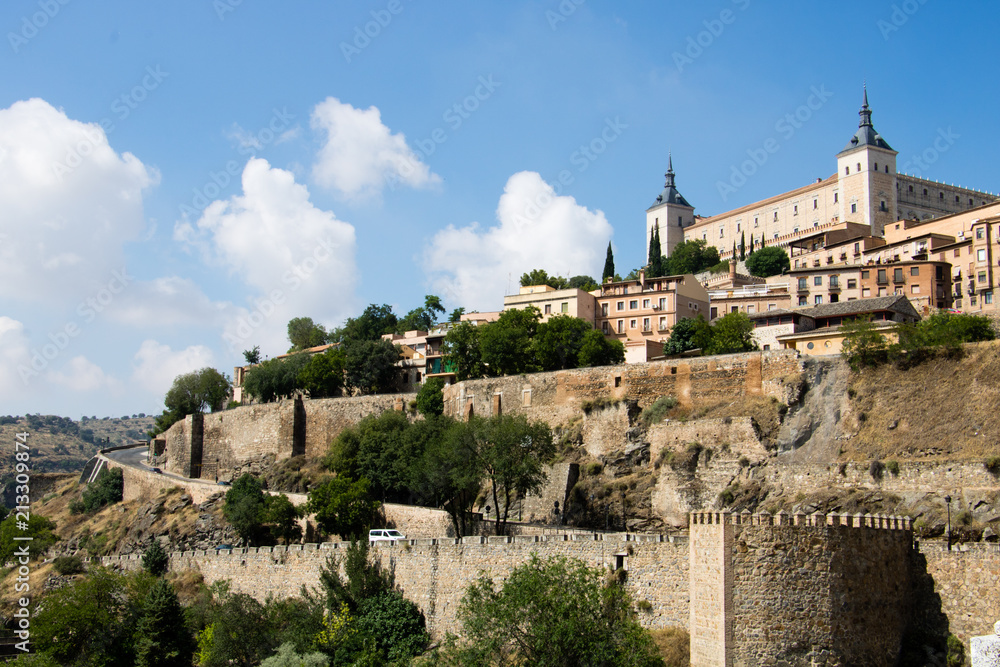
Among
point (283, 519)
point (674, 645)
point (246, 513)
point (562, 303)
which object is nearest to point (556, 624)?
point (674, 645)

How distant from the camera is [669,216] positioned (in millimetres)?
134375

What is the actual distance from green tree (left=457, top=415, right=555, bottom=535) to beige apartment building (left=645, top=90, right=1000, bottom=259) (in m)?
65.3

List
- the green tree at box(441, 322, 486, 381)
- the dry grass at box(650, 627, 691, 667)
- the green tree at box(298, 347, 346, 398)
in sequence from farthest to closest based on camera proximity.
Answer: the green tree at box(298, 347, 346, 398)
the green tree at box(441, 322, 486, 381)
the dry grass at box(650, 627, 691, 667)

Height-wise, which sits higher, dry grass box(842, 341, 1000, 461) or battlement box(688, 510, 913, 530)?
dry grass box(842, 341, 1000, 461)

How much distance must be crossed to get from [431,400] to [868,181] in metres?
61.3

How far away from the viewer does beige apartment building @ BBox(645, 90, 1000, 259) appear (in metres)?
105

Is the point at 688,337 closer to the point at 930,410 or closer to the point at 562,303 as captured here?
the point at 562,303

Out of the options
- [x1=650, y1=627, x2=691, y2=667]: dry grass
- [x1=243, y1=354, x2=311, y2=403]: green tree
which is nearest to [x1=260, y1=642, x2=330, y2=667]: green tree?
[x1=650, y1=627, x2=691, y2=667]: dry grass

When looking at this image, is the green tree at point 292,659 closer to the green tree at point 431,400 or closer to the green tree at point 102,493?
the green tree at point 431,400

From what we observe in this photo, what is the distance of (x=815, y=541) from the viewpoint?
2519 cm

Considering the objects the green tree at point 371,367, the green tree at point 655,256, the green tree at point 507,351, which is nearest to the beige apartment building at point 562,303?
the green tree at point 507,351

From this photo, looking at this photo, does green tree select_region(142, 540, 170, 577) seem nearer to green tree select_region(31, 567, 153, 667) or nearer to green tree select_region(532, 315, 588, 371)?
green tree select_region(31, 567, 153, 667)

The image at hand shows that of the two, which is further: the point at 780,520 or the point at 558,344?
the point at 558,344

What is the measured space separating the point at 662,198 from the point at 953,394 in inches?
3825
